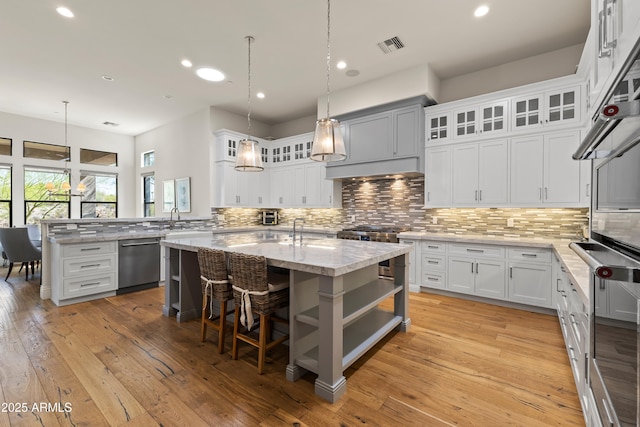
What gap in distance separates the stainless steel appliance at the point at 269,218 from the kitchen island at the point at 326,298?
3.32 meters

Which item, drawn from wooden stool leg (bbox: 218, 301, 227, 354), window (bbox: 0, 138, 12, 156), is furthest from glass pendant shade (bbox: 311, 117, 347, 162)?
window (bbox: 0, 138, 12, 156)

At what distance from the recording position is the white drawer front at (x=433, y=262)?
4133mm

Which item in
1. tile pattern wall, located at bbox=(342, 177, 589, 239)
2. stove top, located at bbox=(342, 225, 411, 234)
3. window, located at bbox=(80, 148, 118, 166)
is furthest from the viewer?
window, located at bbox=(80, 148, 118, 166)

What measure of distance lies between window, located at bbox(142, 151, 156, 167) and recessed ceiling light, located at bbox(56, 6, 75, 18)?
15.4 feet

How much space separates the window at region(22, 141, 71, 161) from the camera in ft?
22.0

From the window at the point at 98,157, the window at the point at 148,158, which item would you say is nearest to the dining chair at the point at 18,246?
the window at the point at 98,157

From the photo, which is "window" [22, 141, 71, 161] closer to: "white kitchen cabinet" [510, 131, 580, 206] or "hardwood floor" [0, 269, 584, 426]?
"hardwood floor" [0, 269, 584, 426]

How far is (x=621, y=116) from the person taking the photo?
0.74m

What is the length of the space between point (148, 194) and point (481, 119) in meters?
8.22

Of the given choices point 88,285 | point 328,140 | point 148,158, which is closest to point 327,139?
point 328,140

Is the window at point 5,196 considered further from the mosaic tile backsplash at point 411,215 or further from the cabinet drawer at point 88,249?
the mosaic tile backsplash at point 411,215

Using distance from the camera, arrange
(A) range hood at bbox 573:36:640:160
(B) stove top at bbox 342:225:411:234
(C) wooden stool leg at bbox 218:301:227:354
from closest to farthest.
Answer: (A) range hood at bbox 573:36:640:160
(C) wooden stool leg at bbox 218:301:227:354
(B) stove top at bbox 342:225:411:234

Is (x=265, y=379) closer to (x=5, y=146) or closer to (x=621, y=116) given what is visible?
(x=621, y=116)

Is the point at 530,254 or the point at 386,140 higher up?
the point at 386,140
